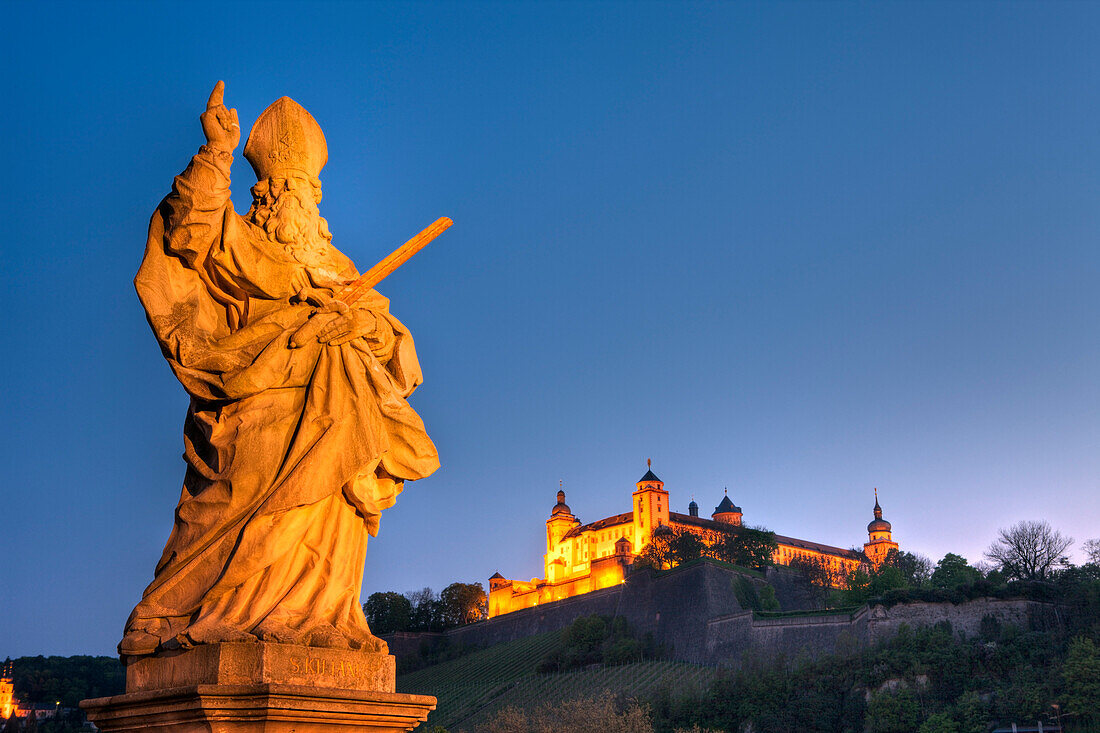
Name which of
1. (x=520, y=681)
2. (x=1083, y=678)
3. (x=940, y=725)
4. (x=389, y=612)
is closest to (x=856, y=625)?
(x=940, y=725)

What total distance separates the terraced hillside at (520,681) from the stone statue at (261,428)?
50724mm

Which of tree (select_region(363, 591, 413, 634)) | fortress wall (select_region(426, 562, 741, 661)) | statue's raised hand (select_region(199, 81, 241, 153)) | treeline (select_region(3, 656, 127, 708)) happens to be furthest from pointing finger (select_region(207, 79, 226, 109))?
tree (select_region(363, 591, 413, 634))

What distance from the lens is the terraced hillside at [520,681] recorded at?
5659 cm

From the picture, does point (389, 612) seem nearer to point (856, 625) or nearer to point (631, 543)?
point (631, 543)

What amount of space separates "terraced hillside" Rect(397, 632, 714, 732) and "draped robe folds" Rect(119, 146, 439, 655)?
50.7 meters

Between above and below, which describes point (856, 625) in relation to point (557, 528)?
below

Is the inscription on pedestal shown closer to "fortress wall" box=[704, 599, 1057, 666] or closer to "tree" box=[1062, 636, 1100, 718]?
"tree" box=[1062, 636, 1100, 718]

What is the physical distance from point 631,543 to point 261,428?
99.4m

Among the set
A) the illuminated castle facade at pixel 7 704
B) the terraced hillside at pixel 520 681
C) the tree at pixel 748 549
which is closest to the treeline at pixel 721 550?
the tree at pixel 748 549

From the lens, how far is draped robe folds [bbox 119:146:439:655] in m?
3.93

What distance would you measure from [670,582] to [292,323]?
6502 cm

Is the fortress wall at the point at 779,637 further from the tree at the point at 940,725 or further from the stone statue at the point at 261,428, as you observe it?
the stone statue at the point at 261,428

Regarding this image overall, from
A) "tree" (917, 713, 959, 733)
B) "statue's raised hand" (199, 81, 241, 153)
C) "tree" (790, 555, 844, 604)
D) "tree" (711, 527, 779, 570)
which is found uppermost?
"tree" (711, 527, 779, 570)

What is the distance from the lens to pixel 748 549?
80.0m
